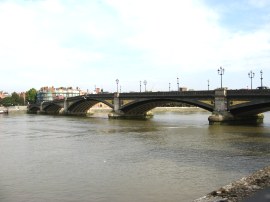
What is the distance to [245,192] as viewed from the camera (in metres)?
15.9

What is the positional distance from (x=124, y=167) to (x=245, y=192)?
11.4 meters

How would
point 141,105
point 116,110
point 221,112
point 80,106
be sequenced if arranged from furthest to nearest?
point 80,106, point 116,110, point 141,105, point 221,112

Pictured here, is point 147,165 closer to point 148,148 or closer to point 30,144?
point 148,148

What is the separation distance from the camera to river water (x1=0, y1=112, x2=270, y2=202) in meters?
19.3

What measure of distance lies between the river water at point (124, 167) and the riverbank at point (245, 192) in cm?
215

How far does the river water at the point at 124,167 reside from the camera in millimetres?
19328

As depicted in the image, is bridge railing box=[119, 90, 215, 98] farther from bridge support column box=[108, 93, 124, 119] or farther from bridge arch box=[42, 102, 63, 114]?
bridge arch box=[42, 102, 63, 114]

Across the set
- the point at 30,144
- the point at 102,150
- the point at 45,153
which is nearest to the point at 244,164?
the point at 102,150

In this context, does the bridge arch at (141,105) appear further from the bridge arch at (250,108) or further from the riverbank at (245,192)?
the riverbank at (245,192)

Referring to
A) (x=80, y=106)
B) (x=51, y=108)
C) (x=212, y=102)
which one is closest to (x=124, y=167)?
(x=212, y=102)

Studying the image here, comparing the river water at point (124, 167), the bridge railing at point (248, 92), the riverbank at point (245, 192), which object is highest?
the bridge railing at point (248, 92)

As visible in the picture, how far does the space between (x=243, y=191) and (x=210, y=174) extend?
295 inches

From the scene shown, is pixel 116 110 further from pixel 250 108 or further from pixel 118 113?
pixel 250 108

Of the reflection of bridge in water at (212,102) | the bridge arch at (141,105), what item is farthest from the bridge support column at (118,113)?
→ the bridge arch at (141,105)
